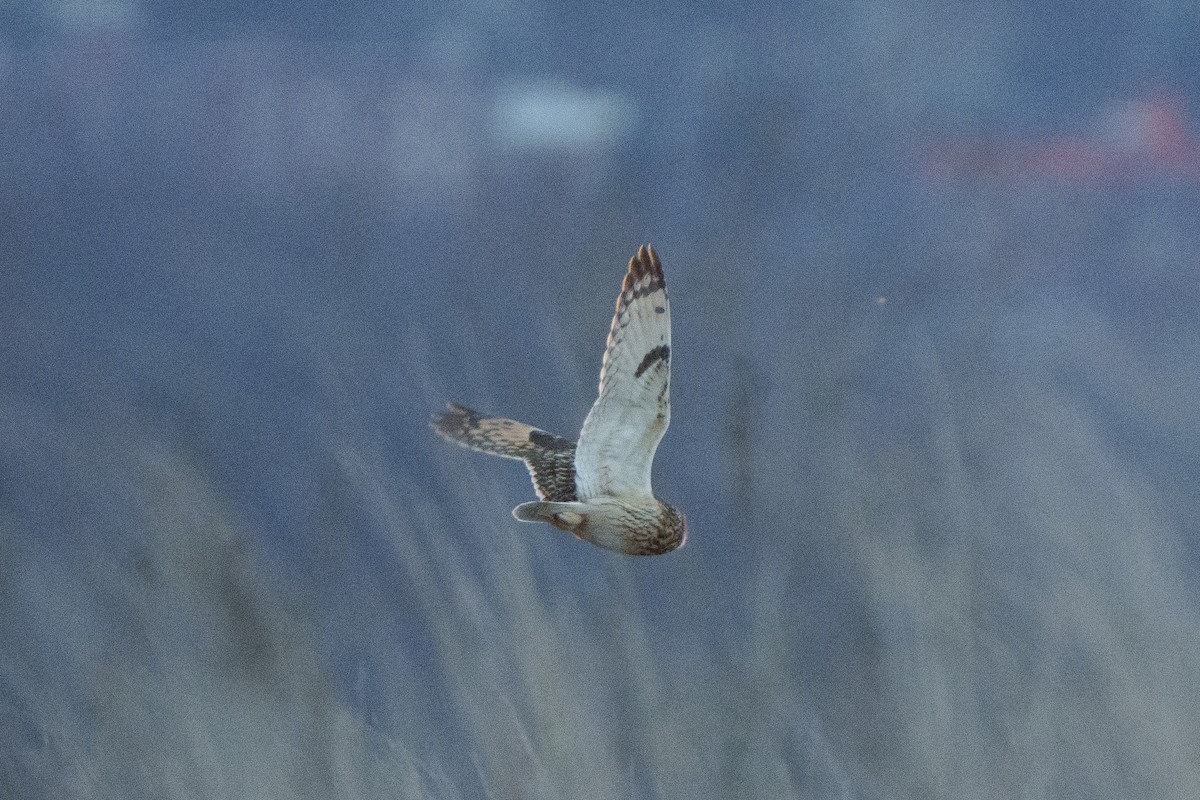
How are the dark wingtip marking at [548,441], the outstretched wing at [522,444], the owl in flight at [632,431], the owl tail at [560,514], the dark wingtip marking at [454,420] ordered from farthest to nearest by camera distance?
the dark wingtip marking at [454,420] → the dark wingtip marking at [548,441] → the outstretched wing at [522,444] → the owl in flight at [632,431] → the owl tail at [560,514]

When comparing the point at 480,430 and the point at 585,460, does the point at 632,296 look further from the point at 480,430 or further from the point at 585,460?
the point at 480,430

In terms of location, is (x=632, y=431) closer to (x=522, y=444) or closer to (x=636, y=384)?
(x=636, y=384)

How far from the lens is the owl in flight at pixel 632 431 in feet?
18.2

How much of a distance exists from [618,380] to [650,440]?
239 millimetres

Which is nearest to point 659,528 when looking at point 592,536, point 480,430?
point 592,536

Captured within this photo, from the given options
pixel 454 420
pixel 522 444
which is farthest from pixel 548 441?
pixel 454 420

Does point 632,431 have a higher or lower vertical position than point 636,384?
lower

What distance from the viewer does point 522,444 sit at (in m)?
6.23

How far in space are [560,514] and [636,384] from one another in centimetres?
53

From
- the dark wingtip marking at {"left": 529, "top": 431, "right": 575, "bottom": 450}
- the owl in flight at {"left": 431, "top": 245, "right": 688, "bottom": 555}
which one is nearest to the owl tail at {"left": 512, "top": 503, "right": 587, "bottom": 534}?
the owl in flight at {"left": 431, "top": 245, "right": 688, "bottom": 555}

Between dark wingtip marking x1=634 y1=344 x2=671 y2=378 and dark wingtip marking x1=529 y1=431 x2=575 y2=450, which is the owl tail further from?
dark wingtip marking x1=529 y1=431 x2=575 y2=450

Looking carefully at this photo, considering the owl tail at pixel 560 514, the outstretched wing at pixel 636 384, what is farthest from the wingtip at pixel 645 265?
the owl tail at pixel 560 514

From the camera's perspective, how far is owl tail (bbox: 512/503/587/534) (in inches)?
212

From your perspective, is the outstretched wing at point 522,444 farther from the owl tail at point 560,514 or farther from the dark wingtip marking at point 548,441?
the owl tail at point 560,514
